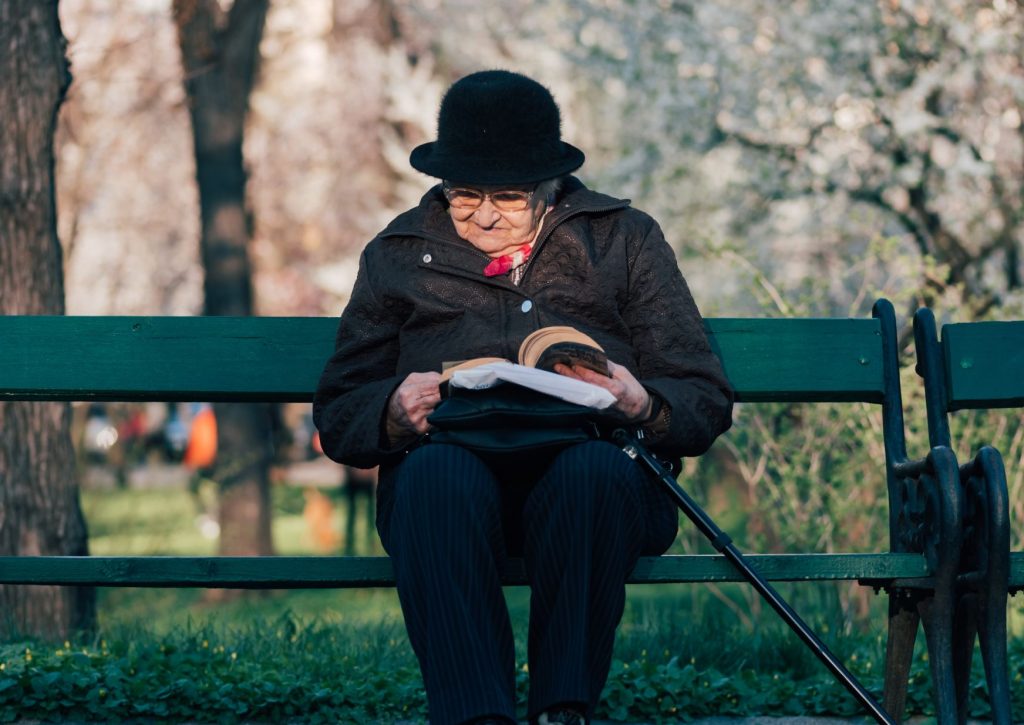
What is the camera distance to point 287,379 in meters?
3.97

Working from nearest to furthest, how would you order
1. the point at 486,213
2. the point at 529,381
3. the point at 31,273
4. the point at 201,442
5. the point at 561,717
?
1. the point at 561,717
2. the point at 529,381
3. the point at 486,213
4. the point at 31,273
5. the point at 201,442

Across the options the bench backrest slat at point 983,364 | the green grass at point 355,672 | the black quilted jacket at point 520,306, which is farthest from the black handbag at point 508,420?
the bench backrest slat at point 983,364

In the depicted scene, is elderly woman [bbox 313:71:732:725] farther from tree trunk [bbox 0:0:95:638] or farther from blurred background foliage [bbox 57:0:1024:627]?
blurred background foliage [bbox 57:0:1024:627]

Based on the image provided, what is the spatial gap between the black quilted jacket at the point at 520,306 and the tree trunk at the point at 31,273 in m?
1.78

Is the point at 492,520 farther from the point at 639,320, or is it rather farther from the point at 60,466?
the point at 60,466

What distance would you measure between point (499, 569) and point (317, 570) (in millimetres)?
460

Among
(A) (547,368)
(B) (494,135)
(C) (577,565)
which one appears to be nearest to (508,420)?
(A) (547,368)

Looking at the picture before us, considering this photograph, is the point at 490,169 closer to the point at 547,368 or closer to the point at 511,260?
the point at 511,260

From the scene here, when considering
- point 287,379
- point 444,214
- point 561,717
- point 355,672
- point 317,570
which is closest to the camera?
point 561,717

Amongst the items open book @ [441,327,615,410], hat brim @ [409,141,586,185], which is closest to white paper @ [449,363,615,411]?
open book @ [441,327,615,410]

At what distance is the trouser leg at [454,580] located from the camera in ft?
9.48

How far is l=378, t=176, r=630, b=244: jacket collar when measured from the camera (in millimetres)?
3621

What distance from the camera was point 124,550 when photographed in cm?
948

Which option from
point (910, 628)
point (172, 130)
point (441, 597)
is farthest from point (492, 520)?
point (172, 130)
